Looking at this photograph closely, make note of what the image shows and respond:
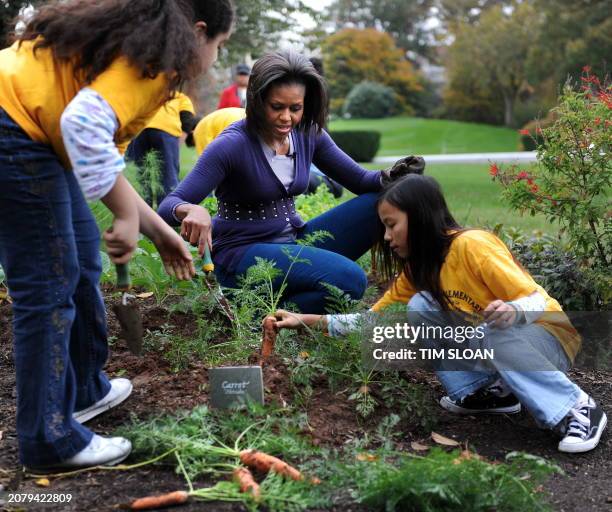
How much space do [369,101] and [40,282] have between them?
3535 centimetres

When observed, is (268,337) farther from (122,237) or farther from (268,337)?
(122,237)

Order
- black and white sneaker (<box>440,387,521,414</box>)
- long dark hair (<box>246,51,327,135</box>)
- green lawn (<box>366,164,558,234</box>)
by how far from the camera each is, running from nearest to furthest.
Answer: black and white sneaker (<box>440,387,521,414</box>) → long dark hair (<box>246,51,327,135</box>) → green lawn (<box>366,164,558,234</box>)

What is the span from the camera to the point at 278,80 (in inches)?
134

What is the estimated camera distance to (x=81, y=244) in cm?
245

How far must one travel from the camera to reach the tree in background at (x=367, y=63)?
123 ft

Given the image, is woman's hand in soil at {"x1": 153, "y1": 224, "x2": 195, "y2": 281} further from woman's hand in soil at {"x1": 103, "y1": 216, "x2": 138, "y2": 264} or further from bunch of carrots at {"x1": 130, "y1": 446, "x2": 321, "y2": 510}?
bunch of carrots at {"x1": 130, "y1": 446, "x2": 321, "y2": 510}

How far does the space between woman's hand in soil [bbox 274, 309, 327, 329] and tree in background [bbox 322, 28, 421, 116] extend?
114 feet

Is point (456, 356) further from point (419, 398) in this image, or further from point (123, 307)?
point (123, 307)

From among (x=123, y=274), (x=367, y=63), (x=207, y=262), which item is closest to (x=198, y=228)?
(x=207, y=262)

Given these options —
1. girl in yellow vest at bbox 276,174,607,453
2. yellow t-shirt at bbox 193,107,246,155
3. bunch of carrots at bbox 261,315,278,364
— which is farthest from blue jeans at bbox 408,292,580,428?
yellow t-shirt at bbox 193,107,246,155

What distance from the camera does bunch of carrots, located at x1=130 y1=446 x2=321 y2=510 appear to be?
Result: 6.93ft

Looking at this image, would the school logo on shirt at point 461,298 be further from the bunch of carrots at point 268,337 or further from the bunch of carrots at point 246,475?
the bunch of carrots at point 246,475

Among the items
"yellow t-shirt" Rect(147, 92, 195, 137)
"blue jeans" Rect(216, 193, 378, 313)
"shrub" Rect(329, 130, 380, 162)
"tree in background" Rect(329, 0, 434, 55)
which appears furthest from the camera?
"tree in background" Rect(329, 0, 434, 55)

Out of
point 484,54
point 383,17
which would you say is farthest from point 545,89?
point 383,17
